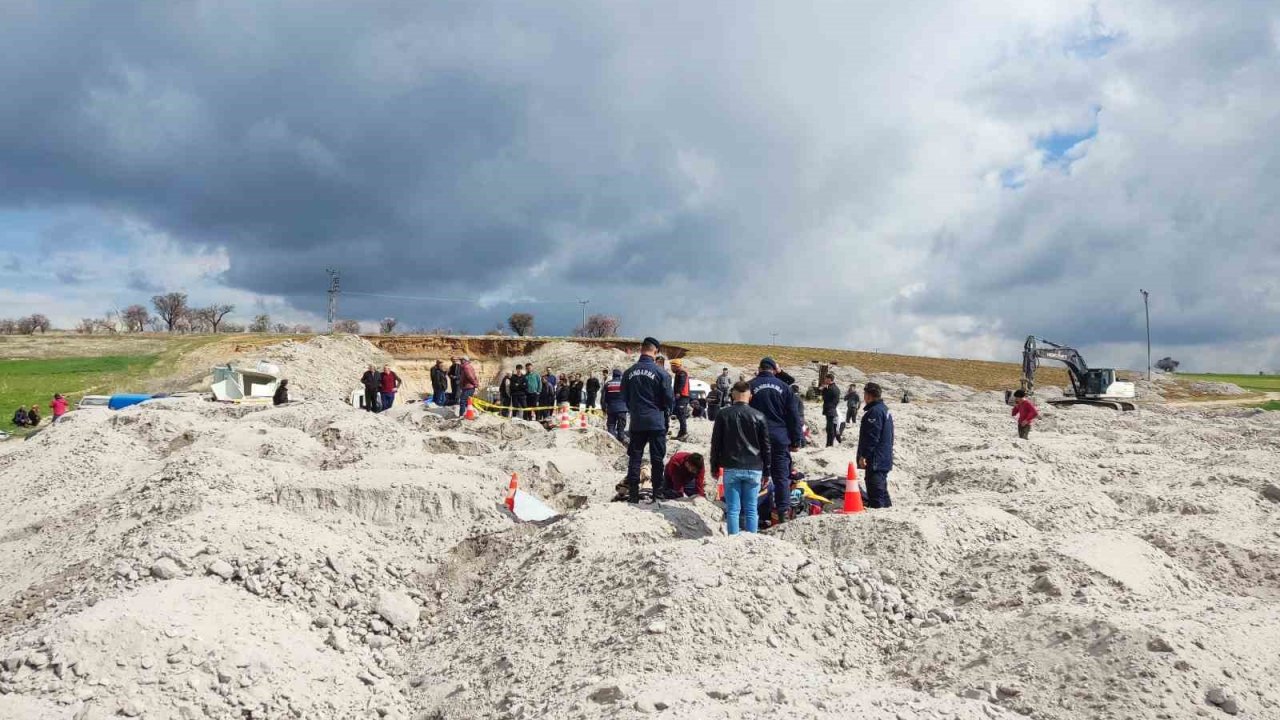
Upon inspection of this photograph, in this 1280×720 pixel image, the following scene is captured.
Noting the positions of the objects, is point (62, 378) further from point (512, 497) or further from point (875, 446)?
point (875, 446)

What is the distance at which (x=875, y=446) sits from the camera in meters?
8.69

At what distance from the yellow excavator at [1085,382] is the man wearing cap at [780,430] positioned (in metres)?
22.8

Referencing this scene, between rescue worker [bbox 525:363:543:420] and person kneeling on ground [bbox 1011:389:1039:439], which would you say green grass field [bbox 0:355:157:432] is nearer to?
rescue worker [bbox 525:363:543:420]

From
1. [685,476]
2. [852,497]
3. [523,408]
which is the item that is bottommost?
[852,497]

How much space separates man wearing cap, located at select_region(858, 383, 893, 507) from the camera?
8.63m

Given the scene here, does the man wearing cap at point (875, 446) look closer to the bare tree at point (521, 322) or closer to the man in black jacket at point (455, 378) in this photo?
the man in black jacket at point (455, 378)

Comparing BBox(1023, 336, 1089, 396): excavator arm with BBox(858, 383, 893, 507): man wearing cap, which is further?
BBox(1023, 336, 1089, 396): excavator arm

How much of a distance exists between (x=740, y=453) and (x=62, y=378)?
39059 mm

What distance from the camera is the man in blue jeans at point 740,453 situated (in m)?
7.40

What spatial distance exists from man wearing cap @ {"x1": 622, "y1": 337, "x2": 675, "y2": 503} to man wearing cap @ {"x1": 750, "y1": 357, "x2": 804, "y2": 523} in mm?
970

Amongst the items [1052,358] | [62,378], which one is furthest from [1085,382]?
[62,378]

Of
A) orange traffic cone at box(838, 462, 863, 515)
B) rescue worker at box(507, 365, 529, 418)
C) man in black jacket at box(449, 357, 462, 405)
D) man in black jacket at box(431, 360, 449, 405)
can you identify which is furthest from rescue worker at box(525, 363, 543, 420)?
orange traffic cone at box(838, 462, 863, 515)

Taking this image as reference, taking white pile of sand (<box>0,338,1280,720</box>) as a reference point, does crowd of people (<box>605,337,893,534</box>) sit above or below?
above

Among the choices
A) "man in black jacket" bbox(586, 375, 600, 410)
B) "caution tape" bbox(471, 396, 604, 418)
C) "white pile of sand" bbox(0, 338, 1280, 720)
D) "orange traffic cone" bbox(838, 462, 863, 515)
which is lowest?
"white pile of sand" bbox(0, 338, 1280, 720)
